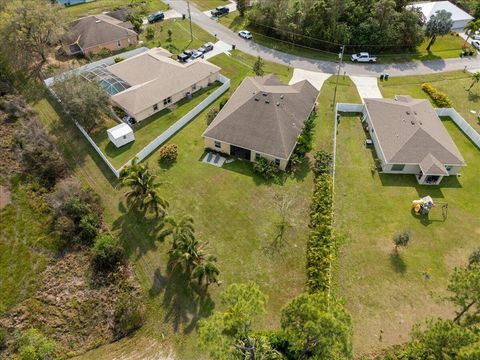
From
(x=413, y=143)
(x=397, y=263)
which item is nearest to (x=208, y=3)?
(x=413, y=143)

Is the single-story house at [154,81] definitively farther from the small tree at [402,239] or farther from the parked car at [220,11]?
the small tree at [402,239]

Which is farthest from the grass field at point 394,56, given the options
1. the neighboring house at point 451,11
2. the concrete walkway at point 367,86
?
the concrete walkway at point 367,86

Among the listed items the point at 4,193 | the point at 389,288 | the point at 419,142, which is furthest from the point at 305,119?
the point at 4,193

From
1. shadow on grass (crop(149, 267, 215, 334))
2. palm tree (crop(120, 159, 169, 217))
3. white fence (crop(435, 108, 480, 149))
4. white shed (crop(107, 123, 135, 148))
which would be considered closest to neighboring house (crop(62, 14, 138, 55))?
white shed (crop(107, 123, 135, 148))

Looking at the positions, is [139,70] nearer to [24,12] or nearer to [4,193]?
[24,12]

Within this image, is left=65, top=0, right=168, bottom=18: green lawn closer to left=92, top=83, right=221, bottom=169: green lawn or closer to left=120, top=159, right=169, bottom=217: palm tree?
left=92, top=83, right=221, bottom=169: green lawn

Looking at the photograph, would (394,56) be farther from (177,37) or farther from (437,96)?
(177,37)
